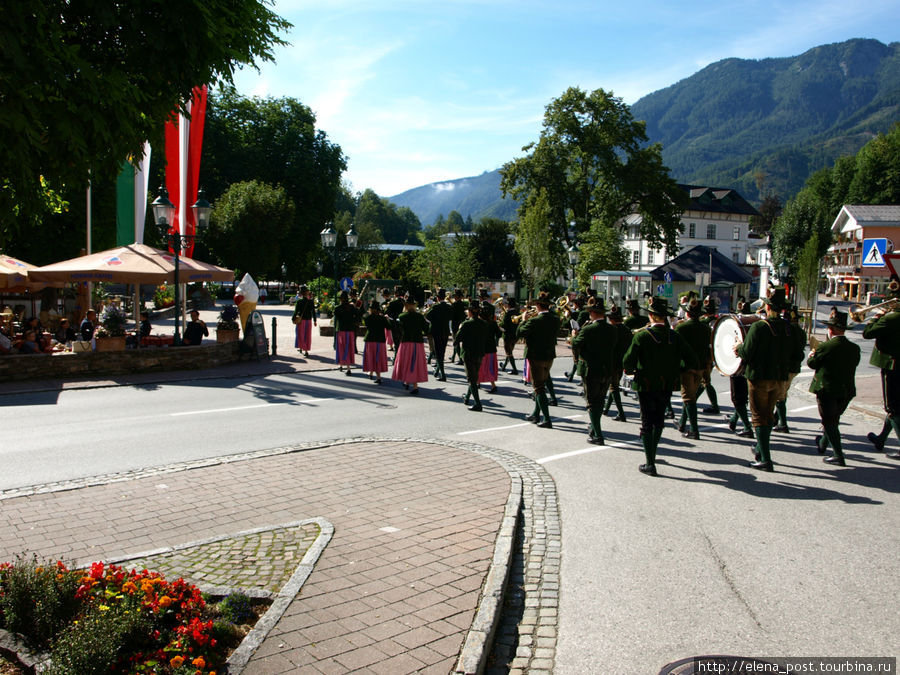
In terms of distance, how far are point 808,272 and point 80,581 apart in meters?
44.8

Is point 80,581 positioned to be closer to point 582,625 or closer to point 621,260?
point 582,625

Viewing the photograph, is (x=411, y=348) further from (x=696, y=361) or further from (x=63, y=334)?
(x=63, y=334)

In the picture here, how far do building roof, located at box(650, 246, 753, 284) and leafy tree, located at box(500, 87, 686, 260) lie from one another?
3.85 m

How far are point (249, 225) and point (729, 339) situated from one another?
126ft

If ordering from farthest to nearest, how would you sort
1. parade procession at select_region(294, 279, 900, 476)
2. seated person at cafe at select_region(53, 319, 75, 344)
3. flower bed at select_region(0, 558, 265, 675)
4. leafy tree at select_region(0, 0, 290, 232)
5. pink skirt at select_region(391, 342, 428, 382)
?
seated person at cafe at select_region(53, 319, 75, 344), pink skirt at select_region(391, 342, 428, 382), parade procession at select_region(294, 279, 900, 476), leafy tree at select_region(0, 0, 290, 232), flower bed at select_region(0, 558, 265, 675)

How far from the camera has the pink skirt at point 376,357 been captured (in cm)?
1418

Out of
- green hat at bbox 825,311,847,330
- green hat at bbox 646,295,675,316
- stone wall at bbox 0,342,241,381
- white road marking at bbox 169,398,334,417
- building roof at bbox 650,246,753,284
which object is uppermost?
building roof at bbox 650,246,753,284

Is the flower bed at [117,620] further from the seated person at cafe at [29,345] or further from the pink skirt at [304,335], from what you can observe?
the pink skirt at [304,335]

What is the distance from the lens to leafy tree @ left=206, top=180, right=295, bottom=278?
43125mm

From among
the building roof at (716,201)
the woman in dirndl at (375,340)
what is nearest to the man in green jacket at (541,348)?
the woman in dirndl at (375,340)

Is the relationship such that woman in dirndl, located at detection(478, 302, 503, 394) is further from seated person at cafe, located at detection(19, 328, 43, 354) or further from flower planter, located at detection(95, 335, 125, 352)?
seated person at cafe, located at detection(19, 328, 43, 354)

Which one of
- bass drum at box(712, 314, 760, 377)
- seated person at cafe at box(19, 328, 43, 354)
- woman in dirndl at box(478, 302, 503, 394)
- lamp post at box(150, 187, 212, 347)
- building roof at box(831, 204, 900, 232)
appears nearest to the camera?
bass drum at box(712, 314, 760, 377)

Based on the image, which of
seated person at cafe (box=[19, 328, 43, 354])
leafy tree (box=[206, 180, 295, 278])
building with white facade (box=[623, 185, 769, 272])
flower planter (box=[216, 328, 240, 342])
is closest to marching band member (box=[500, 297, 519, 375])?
flower planter (box=[216, 328, 240, 342])

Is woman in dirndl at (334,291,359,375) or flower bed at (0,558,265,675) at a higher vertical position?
woman in dirndl at (334,291,359,375)
